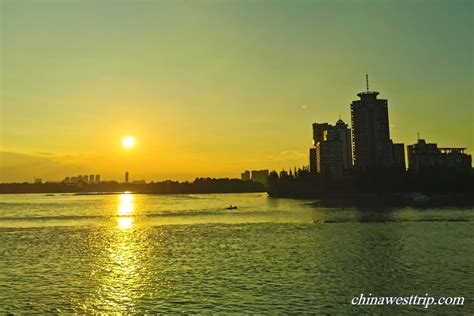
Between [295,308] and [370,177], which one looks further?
[370,177]

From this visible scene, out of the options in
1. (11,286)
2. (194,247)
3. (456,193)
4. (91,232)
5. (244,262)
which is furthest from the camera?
(456,193)

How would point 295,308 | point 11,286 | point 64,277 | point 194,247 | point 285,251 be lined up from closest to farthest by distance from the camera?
point 295,308, point 11,286, point 64,277, point 285,251, point 194,247

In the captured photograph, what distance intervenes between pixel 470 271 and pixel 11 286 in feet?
99.5

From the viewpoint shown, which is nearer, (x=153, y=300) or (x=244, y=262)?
(x=153, y=300)

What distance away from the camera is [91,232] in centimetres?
6347

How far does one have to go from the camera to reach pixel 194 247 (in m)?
44.2

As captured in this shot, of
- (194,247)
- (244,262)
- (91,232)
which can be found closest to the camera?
(244,262)

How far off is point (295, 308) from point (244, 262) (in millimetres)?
13075

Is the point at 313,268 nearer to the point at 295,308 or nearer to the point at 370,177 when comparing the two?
the point at 295,308

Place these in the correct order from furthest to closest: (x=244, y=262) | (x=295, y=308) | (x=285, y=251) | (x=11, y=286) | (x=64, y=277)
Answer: (x=285, y=251)
(x=244, y=262)
(x=64, y=277)
(x=11, y=286)
(x=295, y=308)

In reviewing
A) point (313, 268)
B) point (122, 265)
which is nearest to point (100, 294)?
point (122, 265)

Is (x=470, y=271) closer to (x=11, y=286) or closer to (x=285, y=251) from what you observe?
(x=285, y=251)

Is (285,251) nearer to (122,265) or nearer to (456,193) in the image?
(122,265)

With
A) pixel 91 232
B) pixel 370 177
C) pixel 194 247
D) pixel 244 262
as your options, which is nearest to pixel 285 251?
pixel 244 262
